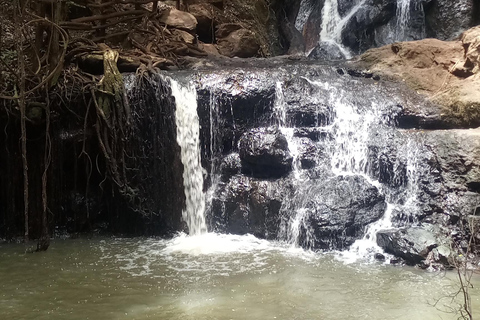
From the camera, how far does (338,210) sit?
6676 mm

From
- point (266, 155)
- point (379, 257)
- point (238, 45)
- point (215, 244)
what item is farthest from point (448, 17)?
point (215, 244)

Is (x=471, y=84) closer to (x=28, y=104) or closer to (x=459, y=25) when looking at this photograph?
(x=459, y=25)

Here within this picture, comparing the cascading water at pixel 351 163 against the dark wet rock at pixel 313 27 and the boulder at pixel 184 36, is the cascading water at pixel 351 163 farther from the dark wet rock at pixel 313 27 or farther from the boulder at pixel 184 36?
the dark wet rock at pixel 313 27

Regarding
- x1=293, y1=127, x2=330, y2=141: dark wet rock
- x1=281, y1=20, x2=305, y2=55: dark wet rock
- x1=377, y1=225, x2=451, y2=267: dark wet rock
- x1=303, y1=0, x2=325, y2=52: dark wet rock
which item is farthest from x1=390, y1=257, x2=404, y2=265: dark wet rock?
x1=303, y1=0, x2=325, y2=52: dark wet rock

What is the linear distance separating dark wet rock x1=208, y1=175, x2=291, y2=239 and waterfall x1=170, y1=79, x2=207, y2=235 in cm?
34

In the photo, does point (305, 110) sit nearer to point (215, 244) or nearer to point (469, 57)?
point (215, 244)

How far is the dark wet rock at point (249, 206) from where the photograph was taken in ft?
23.7

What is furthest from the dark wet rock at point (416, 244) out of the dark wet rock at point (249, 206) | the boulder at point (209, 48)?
the boulder at point (209, 48)

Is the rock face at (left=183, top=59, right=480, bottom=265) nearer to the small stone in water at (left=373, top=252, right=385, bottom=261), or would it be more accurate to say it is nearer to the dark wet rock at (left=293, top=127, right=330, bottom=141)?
the dark wet rock at (left=293, top=127, right=330, bottom=141)

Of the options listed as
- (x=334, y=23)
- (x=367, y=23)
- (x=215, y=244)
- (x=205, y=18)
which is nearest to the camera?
(x=215, y=244)

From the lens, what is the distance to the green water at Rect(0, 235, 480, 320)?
439 cm

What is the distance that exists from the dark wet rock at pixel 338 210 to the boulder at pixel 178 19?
16.0 feet

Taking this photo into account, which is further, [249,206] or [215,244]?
[249,206]

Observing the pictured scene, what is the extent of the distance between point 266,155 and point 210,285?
291 centimetres
